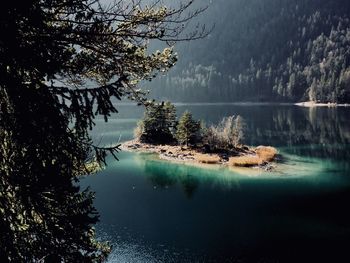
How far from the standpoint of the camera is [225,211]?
46.8 metres

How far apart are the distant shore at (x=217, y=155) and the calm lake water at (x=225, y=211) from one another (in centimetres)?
307

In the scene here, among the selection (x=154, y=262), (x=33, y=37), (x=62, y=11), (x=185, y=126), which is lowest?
(x=154, y=262)

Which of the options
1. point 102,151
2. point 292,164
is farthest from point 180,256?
point 292,164

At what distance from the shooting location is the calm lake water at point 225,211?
3594 cm

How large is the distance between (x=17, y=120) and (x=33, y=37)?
6.48 ft

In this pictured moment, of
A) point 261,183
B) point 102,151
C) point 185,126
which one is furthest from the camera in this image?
point 185,126

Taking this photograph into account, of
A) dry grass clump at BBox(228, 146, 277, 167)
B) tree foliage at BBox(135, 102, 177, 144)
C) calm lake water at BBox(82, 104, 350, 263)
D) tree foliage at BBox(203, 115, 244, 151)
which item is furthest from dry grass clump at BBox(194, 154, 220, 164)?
tree foliage at BBox(135, 102, 177, 144)

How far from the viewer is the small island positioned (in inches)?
3019

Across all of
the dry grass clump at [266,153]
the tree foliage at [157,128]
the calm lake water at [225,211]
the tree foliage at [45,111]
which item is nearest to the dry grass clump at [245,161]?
the dry grass clump at [266,153]

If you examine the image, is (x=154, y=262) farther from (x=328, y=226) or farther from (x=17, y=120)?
(x=17, y=120)

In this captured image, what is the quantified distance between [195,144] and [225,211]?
4278 centimetres

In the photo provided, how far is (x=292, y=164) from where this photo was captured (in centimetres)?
7406

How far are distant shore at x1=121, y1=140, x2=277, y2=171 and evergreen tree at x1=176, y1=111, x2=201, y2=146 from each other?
199 centimetres

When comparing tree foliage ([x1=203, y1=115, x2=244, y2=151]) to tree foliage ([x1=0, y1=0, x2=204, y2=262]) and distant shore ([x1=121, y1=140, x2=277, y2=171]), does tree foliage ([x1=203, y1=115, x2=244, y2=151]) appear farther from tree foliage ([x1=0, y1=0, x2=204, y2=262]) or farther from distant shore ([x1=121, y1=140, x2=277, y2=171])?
tree foliage ([x1=0, y1=0, x2=204, y2=262])
